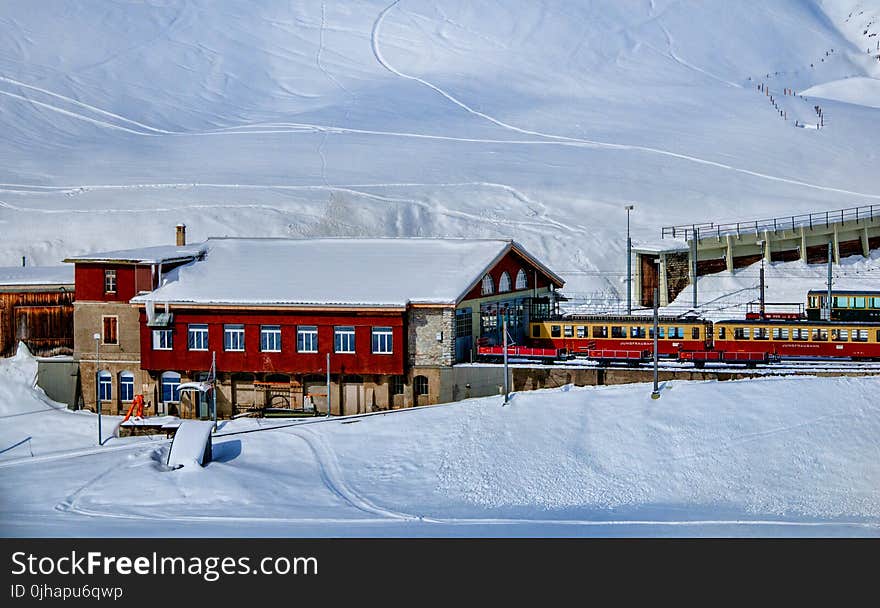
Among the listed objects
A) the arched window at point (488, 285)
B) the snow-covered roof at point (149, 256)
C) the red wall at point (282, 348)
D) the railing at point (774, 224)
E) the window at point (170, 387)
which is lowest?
the window at point (170, 387)

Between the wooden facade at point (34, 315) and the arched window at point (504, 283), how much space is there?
1492cm

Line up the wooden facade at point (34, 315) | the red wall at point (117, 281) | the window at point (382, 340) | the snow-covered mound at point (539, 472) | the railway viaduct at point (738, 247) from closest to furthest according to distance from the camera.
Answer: the snow-covered mound at point (539, 472)
the window at point (382, 340)
the red wall at point (117, 281)
the wooden facade at point (34, 315)
the railway viaduct at point (738, 247)

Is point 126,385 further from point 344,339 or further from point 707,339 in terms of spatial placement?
point 707,339

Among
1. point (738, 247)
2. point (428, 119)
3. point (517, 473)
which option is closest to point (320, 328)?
point (517, 473)

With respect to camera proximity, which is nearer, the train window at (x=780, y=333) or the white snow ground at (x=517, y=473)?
the white snow ground at (x=517, y=473)

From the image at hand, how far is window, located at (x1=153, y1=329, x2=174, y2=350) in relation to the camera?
4366cm

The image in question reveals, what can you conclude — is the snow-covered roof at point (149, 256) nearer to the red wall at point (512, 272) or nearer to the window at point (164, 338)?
the window at point (164, 338)

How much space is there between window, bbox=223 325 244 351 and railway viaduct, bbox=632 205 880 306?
75.8 feet

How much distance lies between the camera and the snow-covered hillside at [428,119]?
7156 centimetres

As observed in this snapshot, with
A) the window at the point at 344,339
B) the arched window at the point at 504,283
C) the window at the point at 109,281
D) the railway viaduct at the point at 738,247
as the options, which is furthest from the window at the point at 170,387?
the railway viaduct at the point at 738,247

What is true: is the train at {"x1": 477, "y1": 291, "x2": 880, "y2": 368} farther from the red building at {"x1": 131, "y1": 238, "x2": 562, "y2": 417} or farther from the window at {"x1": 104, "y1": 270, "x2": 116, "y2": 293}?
the window at {"x1": 104, "y1": 270, "x2": 116, "y2": 293}

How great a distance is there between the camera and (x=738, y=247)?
206 feet

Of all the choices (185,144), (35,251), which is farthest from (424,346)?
(185,144)

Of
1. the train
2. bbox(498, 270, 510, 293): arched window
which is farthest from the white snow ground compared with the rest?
bbox(498, 270, 510, 293): arched window
